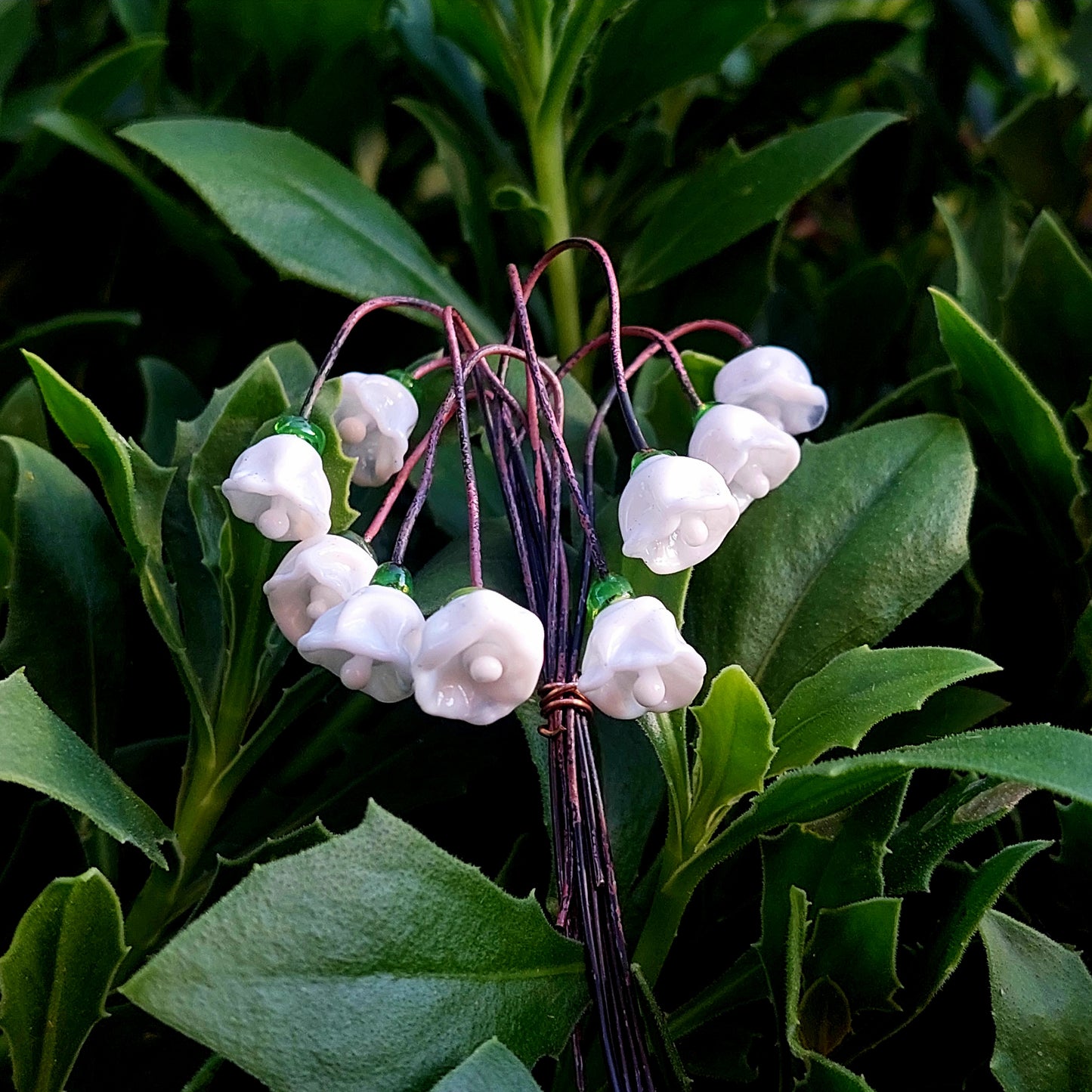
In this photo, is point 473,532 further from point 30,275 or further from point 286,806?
point 30,275

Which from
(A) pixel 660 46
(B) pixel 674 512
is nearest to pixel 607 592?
(B) pixel 674 512

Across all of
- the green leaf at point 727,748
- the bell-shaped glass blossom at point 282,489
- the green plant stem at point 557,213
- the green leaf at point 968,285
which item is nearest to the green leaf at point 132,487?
the bell-shaped glass blossom at point 282,489

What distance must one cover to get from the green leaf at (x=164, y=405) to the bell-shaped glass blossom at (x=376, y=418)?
193 millimetres

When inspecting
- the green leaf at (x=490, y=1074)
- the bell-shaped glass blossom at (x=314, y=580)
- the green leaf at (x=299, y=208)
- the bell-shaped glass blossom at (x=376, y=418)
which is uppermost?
the green leaf at (x=299, y=208)

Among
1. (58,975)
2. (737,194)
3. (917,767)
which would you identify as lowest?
(58,975)

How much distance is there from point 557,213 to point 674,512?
0.47 meters

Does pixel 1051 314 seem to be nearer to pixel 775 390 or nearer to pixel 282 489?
pixel 775 390

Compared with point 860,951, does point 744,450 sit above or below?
above

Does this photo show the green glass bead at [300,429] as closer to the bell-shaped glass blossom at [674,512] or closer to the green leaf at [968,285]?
the bell-shaped glass blossom at [674,512]

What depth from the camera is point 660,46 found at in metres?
0.87

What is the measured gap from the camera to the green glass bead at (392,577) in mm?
530

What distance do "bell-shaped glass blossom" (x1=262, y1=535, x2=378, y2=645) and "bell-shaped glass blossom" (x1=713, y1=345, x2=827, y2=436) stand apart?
25cm

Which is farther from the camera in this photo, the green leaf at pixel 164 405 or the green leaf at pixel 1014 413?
the green leaf at pixel 164 405

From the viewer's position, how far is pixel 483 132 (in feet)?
3.15
